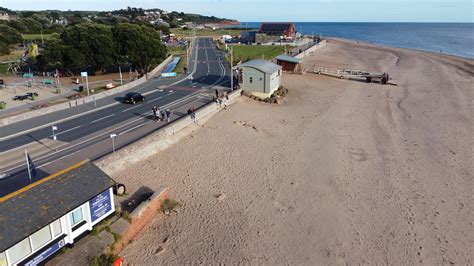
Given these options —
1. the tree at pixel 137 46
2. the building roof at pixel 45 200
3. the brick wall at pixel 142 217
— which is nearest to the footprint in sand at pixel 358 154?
the brick wall at pixel 142 217

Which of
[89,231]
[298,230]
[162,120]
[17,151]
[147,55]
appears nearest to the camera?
[89,231]

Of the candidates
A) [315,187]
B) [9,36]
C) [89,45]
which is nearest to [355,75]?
[315,187]

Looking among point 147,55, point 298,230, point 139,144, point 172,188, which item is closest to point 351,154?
point 298,230

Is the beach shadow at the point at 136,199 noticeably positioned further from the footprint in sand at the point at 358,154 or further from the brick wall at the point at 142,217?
the footprint in sand at the point at 358,154

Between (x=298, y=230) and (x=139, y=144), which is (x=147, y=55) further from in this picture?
(x=298, y=230)

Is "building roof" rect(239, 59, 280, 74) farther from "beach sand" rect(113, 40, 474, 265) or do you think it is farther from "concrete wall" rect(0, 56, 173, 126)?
"concrete wall" rect(0, 56, 173, 126)

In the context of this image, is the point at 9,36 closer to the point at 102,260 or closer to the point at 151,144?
the point at 151,144

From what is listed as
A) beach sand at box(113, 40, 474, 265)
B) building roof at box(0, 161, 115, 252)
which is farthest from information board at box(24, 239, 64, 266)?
beach sand at box(113, 40, 474, 265)
